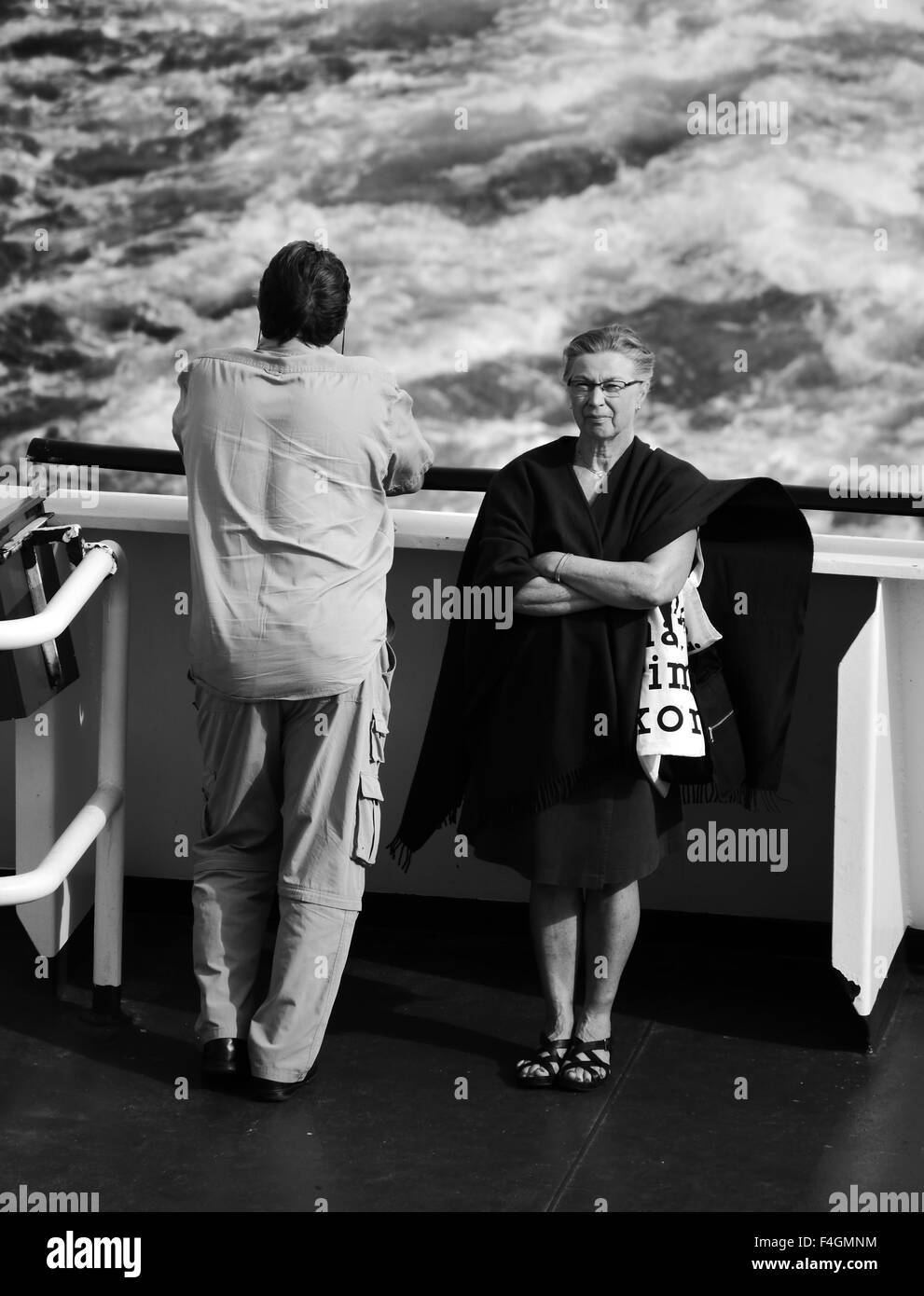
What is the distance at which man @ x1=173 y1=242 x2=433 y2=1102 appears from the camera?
2160mm

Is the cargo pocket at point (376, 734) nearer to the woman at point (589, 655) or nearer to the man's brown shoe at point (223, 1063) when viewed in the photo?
the woman at point (589, 655)

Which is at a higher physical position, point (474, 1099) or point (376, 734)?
point (376, 734)

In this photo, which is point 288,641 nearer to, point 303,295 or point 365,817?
point 365,817

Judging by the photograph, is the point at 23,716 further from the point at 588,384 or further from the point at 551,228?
the point at 551,228

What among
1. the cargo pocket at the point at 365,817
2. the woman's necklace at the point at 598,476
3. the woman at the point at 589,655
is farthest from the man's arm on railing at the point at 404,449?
the cargo pocket at the point at 365,817

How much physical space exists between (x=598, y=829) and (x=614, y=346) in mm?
667

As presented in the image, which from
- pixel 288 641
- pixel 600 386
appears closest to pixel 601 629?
pixel 600 386

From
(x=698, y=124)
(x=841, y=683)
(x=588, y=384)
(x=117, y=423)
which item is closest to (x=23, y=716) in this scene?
(x=588, y=384)

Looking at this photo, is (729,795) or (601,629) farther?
(729,795)

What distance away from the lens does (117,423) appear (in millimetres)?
16625

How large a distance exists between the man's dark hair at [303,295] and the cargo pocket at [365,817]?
607 millimetres

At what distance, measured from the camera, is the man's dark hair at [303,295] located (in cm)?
215

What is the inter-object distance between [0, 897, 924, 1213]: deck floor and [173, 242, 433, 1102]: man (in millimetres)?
136

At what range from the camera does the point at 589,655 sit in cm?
226
